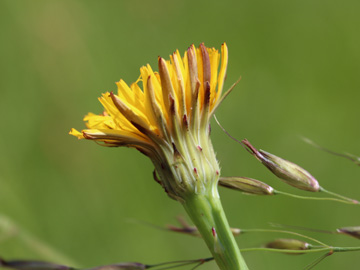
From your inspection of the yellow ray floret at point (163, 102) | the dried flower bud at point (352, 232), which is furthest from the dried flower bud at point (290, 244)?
the yellow ray floret at point (163, 102)

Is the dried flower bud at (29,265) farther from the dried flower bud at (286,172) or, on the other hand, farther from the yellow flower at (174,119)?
the dried flower bud at (286,172)

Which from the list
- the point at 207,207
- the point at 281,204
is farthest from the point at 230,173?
the point at 207,207

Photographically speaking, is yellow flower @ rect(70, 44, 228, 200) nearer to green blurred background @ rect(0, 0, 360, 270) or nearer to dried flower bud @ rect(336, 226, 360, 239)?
dried flower bud @ rect(336, 226, 360, 239)

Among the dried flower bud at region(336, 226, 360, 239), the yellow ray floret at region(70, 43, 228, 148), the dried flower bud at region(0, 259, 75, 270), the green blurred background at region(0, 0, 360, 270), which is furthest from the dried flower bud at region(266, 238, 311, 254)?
the green blurred background at region(0, 0, 360, 270)

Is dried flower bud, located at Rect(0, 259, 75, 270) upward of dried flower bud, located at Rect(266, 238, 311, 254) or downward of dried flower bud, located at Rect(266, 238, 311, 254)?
upward

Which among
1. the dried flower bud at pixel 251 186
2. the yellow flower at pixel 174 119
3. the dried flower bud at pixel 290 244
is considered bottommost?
the dried flower bud at pixel 290 244

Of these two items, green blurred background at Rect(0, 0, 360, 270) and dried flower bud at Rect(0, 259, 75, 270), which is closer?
dried flower bud at Rect(0, 259, 75, 270)
